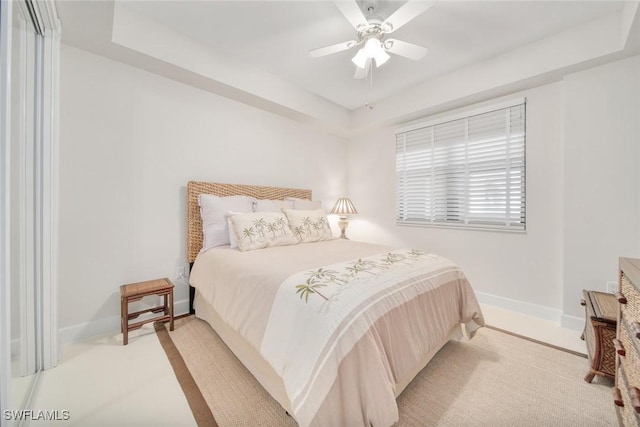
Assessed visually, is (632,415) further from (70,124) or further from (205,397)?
(70,124)

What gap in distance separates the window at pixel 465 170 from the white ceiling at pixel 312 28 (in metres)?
0.67

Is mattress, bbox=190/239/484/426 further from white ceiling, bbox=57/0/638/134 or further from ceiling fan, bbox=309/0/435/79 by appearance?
white ceiling, bbox=57/0/638/134

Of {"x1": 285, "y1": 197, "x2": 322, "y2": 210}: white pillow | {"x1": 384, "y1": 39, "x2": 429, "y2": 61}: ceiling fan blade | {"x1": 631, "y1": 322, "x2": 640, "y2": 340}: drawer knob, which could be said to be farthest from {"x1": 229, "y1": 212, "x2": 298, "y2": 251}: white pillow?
{"x1": 631, "y1": 322, "x2": 640, "y2": 340}: drawer knob

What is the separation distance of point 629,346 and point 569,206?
1775mm

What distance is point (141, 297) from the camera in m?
2.03

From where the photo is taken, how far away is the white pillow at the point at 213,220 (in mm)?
2475

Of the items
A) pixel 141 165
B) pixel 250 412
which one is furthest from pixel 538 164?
pixel 141 165

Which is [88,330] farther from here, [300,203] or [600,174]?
[600,174]

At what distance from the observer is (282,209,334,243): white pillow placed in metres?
2.77

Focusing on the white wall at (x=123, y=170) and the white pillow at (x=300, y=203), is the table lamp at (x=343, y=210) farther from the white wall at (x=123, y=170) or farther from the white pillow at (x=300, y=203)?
the white wall at (x=123, y=170)

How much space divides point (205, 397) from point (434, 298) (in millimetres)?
1522

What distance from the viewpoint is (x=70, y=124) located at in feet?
6.59

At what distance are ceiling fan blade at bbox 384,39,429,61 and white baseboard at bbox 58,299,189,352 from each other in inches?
129

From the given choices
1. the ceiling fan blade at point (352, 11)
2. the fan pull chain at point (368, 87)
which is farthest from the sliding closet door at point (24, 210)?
the fan pull chain at point (368, 87)
